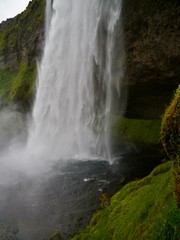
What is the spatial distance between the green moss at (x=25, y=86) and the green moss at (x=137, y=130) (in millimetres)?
11919

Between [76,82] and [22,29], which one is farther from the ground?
[22,29]

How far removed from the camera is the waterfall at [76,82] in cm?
2434

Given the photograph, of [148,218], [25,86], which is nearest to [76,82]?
[25,86]

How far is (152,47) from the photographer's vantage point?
22359 millimetres

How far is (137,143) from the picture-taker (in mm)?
27734

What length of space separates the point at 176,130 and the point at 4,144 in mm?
29621

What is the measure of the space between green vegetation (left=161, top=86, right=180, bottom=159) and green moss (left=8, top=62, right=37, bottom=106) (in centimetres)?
3172

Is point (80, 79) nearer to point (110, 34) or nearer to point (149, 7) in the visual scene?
point (110, 34)

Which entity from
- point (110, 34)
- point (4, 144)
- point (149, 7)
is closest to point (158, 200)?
point (149, 7)

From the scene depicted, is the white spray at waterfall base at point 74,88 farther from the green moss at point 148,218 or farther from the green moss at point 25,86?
the green moss at point 148,218

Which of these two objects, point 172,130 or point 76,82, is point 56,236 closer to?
point 172,130

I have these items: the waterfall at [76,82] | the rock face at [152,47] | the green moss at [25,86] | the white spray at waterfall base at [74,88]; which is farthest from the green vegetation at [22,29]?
the rock face at [152,47]

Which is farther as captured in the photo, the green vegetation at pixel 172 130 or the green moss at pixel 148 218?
the green vegetation at pixel 172 130

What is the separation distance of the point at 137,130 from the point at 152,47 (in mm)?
8894
